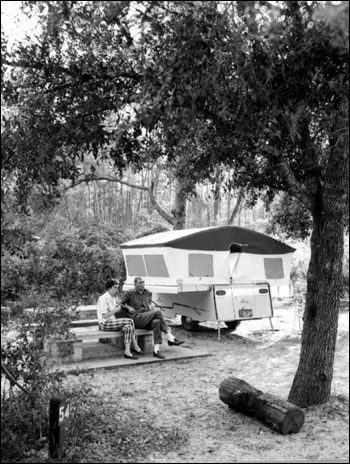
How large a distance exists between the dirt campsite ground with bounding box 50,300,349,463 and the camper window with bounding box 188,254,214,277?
6.87 ft

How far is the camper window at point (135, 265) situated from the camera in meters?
12.6

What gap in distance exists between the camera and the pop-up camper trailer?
1130 cm

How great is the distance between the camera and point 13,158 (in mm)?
5078

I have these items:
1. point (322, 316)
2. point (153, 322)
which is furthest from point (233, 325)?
point (322, 316)

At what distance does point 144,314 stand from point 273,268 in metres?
3.94

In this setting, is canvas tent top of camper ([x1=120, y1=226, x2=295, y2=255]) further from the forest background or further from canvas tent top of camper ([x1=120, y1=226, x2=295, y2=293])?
the forest background

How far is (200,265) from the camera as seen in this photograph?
11.4 m

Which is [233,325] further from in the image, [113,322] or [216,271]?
[113,322]

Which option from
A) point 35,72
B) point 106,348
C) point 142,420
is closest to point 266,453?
point 142,420

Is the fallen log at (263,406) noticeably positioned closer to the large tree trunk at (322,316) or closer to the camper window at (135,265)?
the large tree trunk at (322,316)

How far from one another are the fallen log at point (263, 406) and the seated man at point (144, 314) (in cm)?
296

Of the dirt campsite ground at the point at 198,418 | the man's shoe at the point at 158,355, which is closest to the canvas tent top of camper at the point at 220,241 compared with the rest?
the dirt campsite ground at the point at 198,418

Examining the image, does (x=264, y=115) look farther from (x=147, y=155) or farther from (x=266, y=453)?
(x=266, y=453)

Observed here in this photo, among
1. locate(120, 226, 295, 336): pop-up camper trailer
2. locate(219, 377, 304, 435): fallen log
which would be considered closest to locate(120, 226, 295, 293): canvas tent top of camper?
locate(120, 226, 295, 336): pop-up camper trailer
